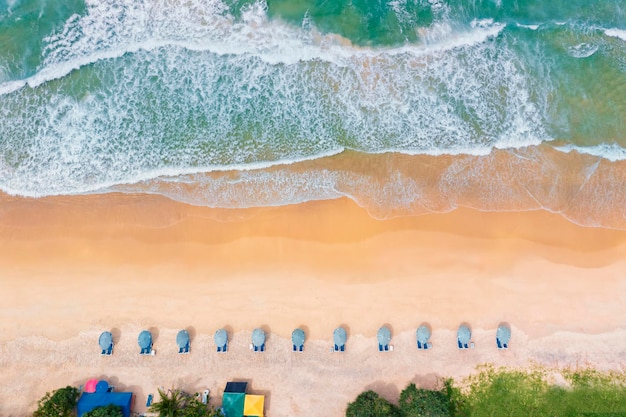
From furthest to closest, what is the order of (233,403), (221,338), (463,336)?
(463,336) < (221,338) < (233,403)

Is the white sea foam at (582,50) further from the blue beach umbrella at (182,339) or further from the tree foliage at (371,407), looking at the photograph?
the blue beach umbrella at (182,339)

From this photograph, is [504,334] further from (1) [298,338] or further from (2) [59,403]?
(2) [59,403]

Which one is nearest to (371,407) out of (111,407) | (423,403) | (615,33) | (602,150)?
(423,403)

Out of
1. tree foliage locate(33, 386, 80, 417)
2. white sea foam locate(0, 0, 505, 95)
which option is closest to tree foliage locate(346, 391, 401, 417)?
tree foliage locate(33, 386, 80, 417)

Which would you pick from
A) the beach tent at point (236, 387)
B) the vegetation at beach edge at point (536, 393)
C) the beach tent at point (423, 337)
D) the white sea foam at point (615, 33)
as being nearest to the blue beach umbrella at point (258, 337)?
the beach tent at point (236, 387)

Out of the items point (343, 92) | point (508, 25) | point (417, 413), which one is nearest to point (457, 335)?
point (417, 413)
